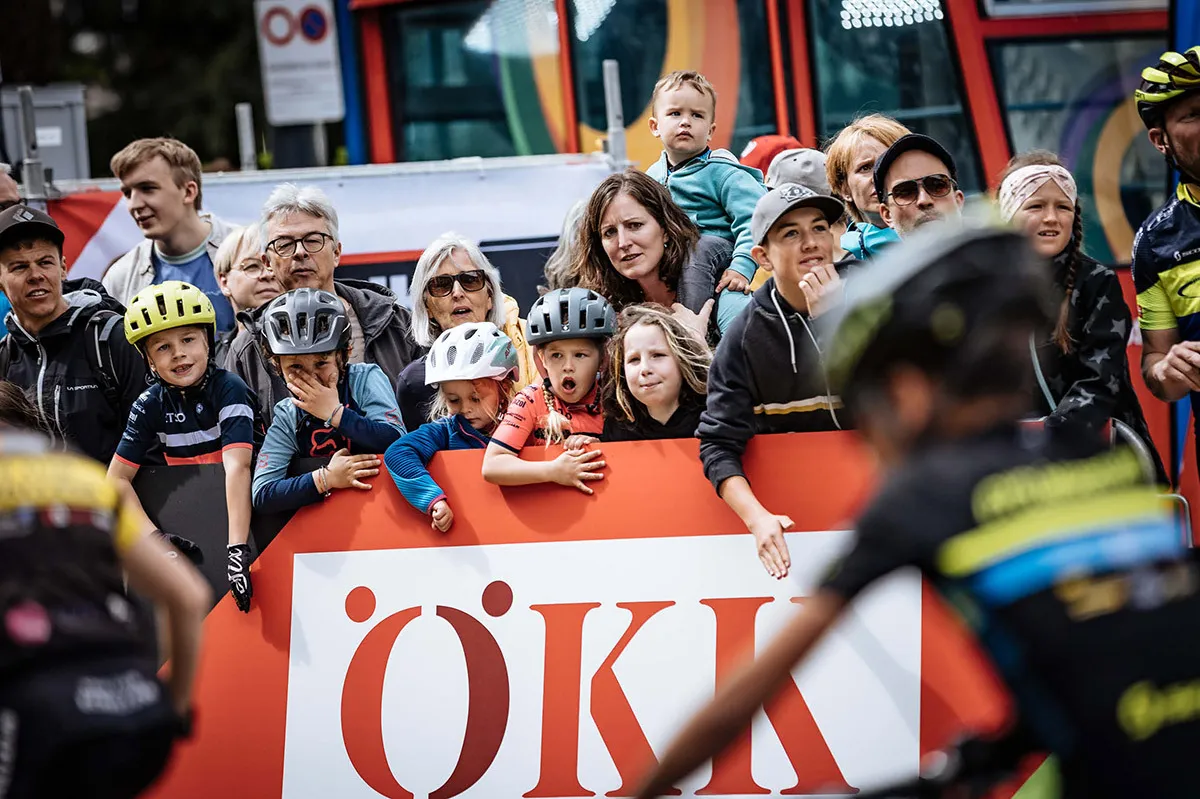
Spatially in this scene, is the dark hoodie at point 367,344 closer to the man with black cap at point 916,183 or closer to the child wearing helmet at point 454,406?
the child wearing helmet at point 454,406

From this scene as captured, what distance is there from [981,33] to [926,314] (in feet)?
31.6

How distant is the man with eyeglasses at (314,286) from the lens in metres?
7.20

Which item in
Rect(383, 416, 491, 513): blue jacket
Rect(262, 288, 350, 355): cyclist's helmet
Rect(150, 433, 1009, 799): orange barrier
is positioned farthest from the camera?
Rect(262, 288, 350, 355): cyclist's helmet

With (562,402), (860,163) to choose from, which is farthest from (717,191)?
(562,402)

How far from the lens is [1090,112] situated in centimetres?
1161

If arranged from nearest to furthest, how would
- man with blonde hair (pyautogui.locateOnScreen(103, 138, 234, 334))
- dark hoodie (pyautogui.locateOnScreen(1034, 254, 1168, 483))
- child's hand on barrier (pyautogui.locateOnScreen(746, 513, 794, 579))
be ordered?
child's hand on barrier (pyautogui.locateOnScreen(746, 513, 794, 579)) → dark hoodie (pyautogui.locateOnScreen(1034, 254, 1168, 483)) → man with blonde hair (pyautogui.locateOnScreen(103, 138, 234, 334))

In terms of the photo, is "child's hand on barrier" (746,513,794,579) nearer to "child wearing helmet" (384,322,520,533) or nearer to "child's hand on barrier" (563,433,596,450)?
"child's hand on barrier" (563,433,596,450)

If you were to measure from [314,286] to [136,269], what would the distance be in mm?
1969

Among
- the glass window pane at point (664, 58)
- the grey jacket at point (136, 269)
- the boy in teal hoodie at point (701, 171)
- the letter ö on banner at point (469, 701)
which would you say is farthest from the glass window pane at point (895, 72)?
the letter ö on banner at point (469, 701)

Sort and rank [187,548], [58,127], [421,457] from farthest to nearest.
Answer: [58,127]
[187,548]
[421,457]

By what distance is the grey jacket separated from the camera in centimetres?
855

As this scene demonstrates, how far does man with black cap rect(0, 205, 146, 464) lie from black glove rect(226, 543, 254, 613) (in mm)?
1176

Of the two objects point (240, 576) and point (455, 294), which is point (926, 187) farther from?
point (240, 576)

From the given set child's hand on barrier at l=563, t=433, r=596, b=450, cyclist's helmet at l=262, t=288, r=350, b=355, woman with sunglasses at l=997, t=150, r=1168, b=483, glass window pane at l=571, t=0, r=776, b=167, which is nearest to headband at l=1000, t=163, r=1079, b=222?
woman with sunglasses at l=997, t=150, r=1168, b=483
